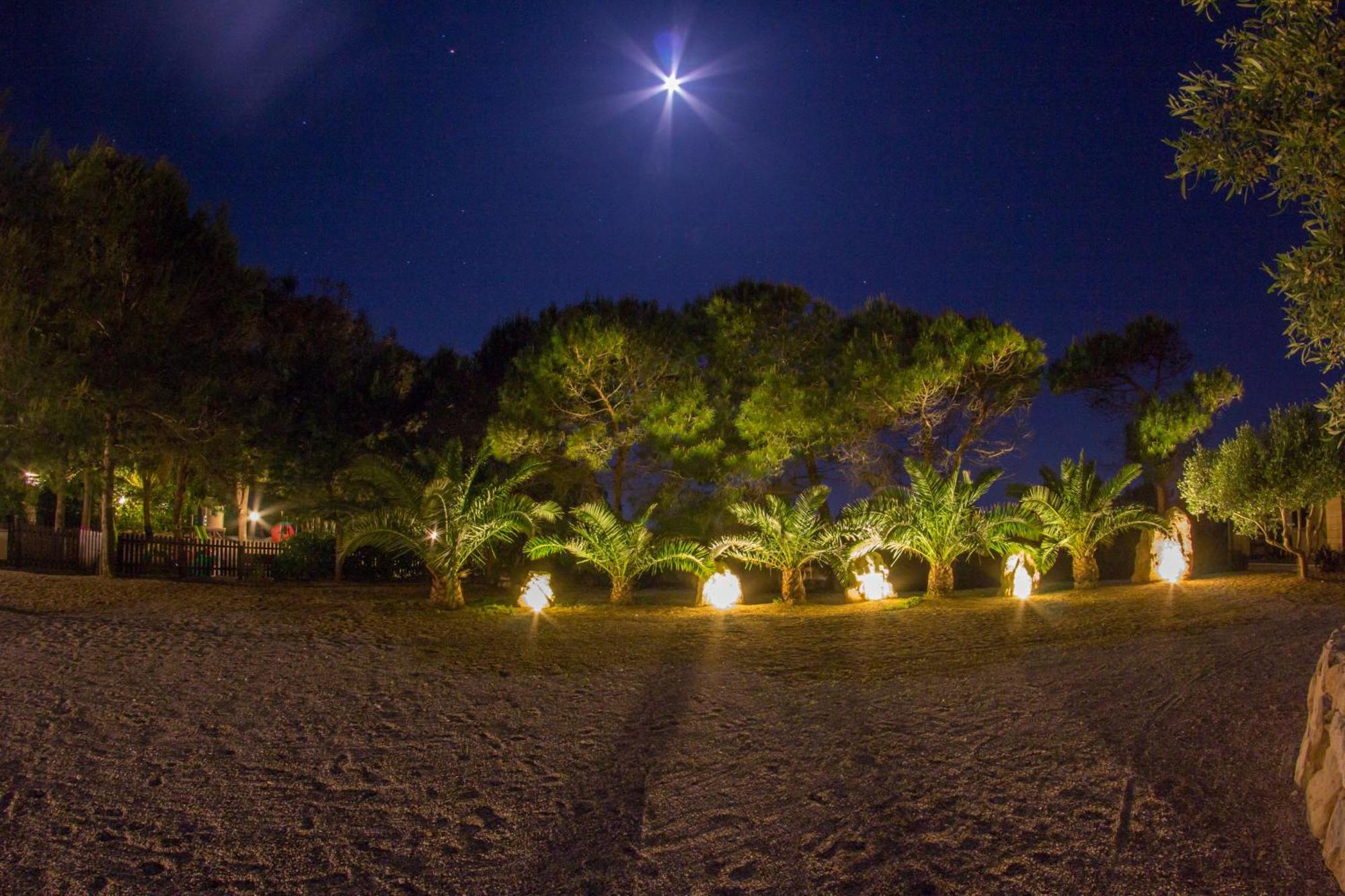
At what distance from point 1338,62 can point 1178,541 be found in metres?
11.4

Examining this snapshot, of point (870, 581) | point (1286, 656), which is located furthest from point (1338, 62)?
point (870, 581)

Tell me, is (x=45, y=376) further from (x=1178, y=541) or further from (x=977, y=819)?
(x=1178, y=541)

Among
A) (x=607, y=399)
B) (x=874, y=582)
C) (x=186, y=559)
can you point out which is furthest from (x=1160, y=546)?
(x=186, y=559)

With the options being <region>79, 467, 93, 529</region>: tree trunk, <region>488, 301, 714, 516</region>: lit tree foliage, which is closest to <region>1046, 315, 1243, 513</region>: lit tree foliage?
<region>488, 301, 714, 516</region>: lit tree foliage

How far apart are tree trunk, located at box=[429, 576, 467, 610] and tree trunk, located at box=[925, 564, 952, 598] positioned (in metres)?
7.26

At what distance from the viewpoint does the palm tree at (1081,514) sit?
12.5 meters

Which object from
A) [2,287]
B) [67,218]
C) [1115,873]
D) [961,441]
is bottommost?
[1115,873]

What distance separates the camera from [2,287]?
1205 cm

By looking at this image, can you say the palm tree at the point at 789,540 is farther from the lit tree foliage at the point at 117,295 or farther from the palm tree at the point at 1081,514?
the lit tree foliage at the point at 117,295

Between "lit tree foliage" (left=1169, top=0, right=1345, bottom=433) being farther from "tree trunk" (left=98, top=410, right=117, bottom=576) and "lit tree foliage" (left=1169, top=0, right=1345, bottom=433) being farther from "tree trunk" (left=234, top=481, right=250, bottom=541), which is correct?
"tree trunk" (left=234, top=481, right=250, bottom=541)

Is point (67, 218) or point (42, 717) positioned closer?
point (42, 717)

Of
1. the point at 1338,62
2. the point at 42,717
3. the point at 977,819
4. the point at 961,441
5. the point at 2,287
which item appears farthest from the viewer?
the point at 961,441

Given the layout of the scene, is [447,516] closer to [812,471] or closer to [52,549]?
[812,471]

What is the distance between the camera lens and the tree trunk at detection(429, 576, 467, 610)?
12.5 m
